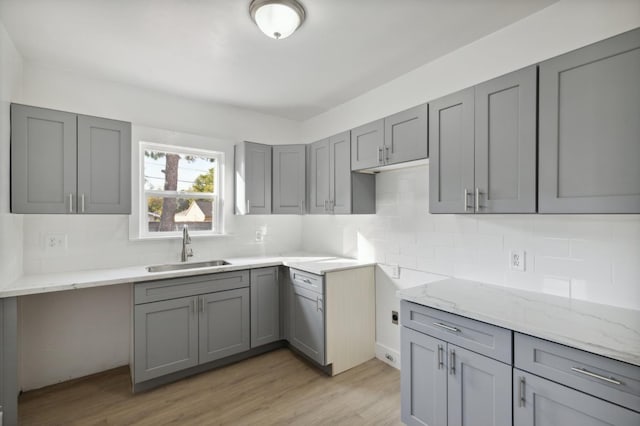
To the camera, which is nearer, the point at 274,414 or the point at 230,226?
the point at 274,414

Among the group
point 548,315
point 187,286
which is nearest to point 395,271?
point 548,315

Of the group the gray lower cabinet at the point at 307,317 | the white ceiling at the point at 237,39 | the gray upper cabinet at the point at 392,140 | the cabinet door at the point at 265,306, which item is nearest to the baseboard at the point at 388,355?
the gray lower cabinet at the point at 307,317

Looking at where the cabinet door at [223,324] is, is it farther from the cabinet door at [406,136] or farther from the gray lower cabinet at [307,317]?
the cabinet door at [406,136]

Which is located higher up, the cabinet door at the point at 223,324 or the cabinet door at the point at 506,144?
the cabinet door at the point at 506,144

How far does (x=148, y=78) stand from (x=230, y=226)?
5.44 feet

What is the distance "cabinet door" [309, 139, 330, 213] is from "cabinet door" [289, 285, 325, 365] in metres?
0.90

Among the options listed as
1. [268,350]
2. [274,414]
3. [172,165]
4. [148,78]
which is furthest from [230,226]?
[274,414]

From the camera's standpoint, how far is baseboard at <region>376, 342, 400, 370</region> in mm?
2824

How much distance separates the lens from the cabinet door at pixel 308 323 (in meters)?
2.72

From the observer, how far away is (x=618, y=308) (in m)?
1.61

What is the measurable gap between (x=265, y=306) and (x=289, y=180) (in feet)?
4.60

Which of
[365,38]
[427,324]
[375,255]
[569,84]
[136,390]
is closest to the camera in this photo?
[569,84]

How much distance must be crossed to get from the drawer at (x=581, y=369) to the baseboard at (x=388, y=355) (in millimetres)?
1530

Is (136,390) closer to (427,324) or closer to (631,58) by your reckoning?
(427,324)
